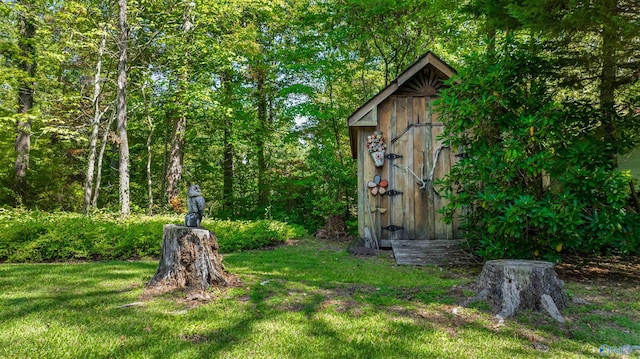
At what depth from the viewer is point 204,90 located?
1290 cm

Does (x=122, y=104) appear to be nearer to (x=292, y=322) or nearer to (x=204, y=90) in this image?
(x=204, y=90)

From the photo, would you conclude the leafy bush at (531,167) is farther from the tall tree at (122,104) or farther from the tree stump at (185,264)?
the tall tree at (122,104)

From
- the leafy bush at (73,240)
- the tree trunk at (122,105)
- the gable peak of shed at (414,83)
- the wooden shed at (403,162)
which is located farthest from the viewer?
the tree trunk at (122,105)

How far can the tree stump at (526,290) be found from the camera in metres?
3.66

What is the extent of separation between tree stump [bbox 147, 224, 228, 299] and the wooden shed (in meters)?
4.99

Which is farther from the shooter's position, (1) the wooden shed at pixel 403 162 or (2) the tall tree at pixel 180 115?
(2) the tall tree at pixel 180 115

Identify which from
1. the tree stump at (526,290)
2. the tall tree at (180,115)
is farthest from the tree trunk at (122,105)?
the tree stump at (526,290)

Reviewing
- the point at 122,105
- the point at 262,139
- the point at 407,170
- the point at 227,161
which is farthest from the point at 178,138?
the point at 407,170

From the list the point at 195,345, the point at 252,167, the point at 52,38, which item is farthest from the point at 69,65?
the point at 195,345

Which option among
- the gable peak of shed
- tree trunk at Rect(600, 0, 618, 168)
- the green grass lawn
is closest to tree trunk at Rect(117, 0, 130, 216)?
the green grass lawn

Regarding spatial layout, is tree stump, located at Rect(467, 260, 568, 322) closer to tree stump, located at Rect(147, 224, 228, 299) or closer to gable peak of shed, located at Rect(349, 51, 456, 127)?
tree stump, located at Rect(147, 224, 228, 299)

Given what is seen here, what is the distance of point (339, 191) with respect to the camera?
45.5ft

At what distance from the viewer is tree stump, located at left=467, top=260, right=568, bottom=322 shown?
144 inches

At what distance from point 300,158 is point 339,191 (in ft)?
14.1
